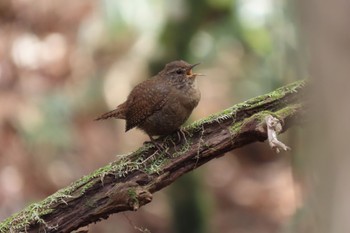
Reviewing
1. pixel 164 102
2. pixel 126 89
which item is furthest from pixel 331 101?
pixel 126 89

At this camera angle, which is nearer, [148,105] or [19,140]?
[148,105]

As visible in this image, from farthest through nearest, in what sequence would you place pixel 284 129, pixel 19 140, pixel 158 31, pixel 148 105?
pixel 19 140 < pixel 158 31 < pixel 148 105 < pixel 284 129

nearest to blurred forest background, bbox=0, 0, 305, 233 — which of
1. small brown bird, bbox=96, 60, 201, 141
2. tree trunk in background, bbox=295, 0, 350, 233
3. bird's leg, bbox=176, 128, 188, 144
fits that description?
small brown bird, bbox=96, 60, 201, 141

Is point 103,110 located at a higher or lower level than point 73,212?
higher

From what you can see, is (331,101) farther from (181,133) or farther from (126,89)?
(126,89)

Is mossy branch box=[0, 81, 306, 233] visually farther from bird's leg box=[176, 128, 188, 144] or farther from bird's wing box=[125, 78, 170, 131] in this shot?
bird's wing box=[125, 78, 170, 131]

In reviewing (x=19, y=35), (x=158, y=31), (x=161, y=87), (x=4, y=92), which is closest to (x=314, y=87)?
(x=161, y=87)

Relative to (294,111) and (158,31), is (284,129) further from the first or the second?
(158,31)
